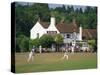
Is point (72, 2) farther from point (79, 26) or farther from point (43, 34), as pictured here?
point (43, 34)

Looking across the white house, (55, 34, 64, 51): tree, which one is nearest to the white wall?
the white house

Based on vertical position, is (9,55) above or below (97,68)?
above

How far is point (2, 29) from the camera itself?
6.12 ft

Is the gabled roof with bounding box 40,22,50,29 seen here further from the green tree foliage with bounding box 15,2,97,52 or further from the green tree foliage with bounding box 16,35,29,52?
the green tree foliage with bounding box 16,35,29,52

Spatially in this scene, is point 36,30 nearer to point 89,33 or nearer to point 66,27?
point 66,27

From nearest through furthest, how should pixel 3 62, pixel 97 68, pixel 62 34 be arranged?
pixel 3 62 < pixel 62 34 < pixel 97 68

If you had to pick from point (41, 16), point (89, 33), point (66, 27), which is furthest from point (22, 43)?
point (89, 33)

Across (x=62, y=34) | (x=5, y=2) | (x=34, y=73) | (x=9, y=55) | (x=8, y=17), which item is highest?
(x=5, y=2)

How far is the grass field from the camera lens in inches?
74.6

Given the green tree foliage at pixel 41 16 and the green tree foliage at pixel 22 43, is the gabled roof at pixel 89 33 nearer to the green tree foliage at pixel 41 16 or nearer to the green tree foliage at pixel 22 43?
the green tree foliage at pixel 41 16

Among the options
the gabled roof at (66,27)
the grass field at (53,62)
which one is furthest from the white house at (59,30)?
the grass field at (53,62)

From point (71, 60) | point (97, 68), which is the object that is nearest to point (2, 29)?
point (71, 60)

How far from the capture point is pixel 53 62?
200 cm

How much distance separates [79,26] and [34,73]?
577 mm
